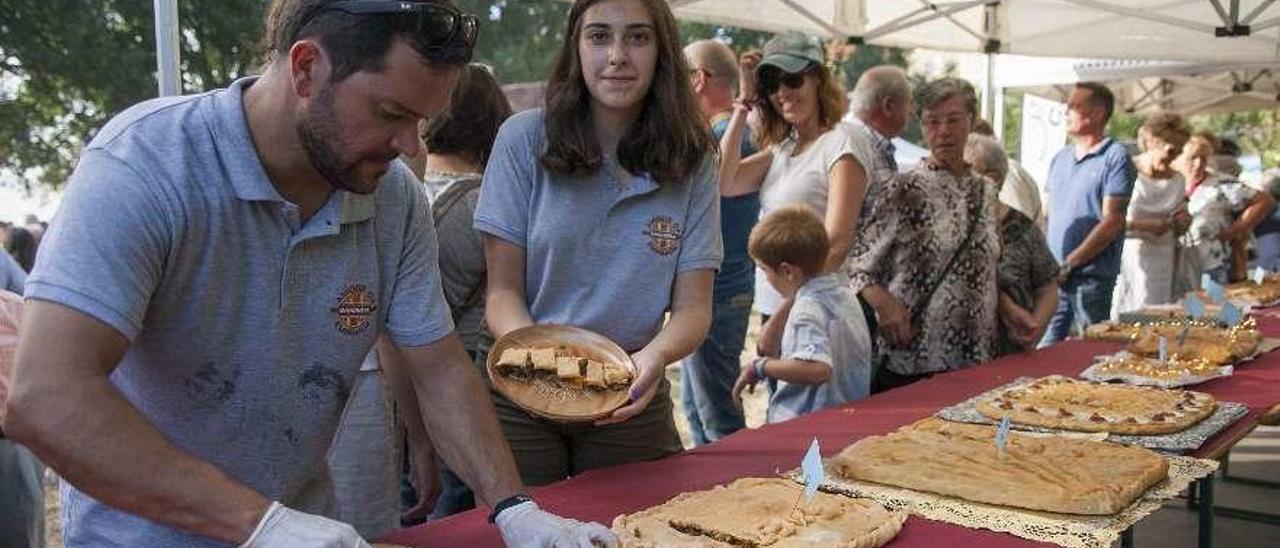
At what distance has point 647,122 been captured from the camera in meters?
2.25

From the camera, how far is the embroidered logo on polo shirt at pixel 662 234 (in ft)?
7.21

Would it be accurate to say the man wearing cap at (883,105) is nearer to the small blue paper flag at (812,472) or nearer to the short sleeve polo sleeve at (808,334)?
the short sleeve polo sleeve at (808,334)

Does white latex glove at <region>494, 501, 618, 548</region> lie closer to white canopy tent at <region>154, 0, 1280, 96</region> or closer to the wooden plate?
the wooden plate

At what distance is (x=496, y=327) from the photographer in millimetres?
2186

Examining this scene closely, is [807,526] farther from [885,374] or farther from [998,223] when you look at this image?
[998,223]

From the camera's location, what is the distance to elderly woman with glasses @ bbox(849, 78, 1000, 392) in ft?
11.2

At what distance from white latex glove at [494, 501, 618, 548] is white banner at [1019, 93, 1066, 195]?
32.8 feet

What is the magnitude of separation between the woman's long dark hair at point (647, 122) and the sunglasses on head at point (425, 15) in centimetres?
79

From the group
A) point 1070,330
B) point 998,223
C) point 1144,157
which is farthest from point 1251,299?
point 998,223

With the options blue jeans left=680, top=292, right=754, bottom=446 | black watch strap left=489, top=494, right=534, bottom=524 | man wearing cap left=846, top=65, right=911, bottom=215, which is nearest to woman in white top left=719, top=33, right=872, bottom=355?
blue jeans left=680, top=292, right=754, bottom=446

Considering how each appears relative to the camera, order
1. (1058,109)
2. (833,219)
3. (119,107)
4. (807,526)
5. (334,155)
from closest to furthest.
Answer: (334,155)
(807,526)
(833,219)
(119,107)
(1058,109)

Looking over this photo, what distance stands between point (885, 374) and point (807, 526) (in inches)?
74.8

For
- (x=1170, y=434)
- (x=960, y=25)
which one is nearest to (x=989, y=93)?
(x=960, y=25)

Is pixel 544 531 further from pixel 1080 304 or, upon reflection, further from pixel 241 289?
pixel 1080 304
